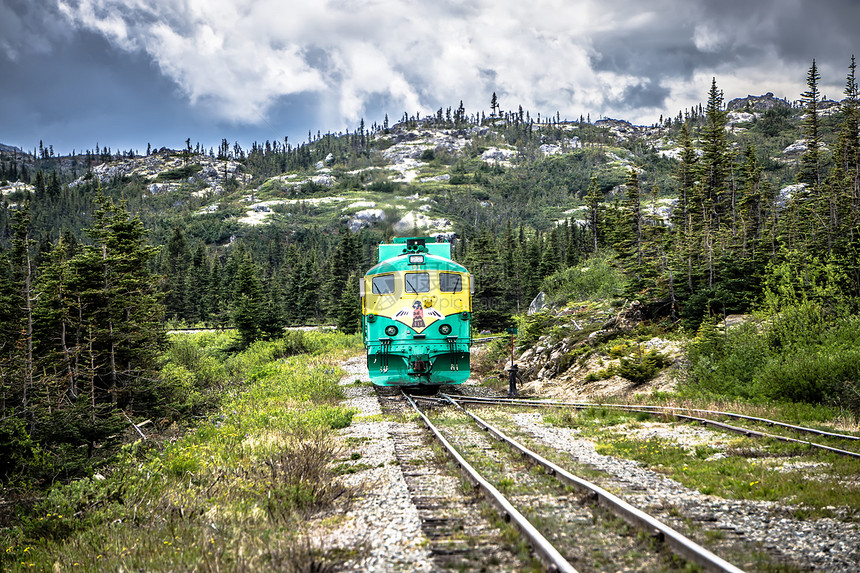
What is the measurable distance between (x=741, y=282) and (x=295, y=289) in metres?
68.2

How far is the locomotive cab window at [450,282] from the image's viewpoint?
17914 mm

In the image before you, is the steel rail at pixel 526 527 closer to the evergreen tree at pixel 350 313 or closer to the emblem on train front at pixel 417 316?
the emblem on train front at pixel 417 316

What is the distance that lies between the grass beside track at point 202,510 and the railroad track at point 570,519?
1.96 meters

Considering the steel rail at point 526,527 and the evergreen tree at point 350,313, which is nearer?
the steel rail at point 526,527

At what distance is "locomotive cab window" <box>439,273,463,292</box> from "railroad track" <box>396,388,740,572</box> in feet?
29.4

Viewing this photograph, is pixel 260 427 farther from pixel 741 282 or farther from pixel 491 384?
pixel 741 282

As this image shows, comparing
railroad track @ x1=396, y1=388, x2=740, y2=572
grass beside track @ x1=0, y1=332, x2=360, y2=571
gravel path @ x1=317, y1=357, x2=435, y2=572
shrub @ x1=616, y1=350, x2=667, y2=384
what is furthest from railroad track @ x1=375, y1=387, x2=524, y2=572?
shrub @ x1=616, y1=350, x2=667, y2=384

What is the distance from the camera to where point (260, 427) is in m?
12.5

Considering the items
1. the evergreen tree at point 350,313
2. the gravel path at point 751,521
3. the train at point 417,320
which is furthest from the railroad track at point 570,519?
the evergreen tree at point 350,313

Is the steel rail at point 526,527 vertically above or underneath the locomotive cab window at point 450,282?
underneath

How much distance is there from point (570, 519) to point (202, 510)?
15.2 ft

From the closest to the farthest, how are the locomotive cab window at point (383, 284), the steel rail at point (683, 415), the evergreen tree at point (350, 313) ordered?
the steel rail at point (683, 415), the locomotive cab window at point (383, 284), the evergreen tree at point (350, 313)

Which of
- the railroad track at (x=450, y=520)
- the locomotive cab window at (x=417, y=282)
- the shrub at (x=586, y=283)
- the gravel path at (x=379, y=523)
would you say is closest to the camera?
the railroad track at (x=450, y=520)

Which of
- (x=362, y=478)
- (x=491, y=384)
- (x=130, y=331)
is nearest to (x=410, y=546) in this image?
(x=362, y=478)
